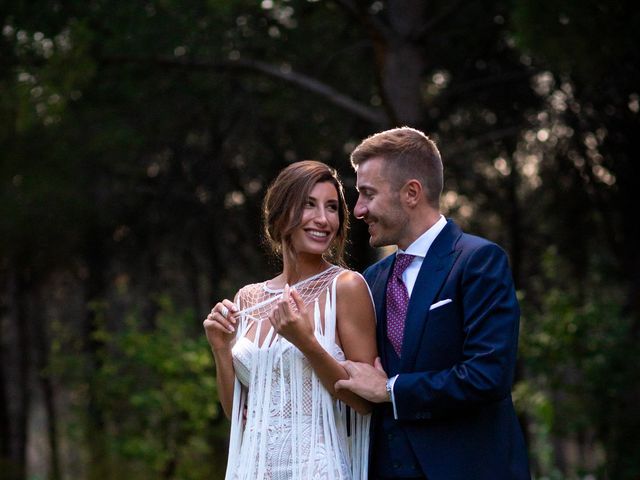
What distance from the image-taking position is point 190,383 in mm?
12023

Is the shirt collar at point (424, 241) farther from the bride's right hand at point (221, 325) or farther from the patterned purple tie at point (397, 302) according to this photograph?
the bride's right hand at point (221, 325)

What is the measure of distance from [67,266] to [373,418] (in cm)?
1167

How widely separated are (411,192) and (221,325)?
861 mm

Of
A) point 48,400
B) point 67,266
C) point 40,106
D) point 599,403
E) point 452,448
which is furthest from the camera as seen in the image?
point 48,400

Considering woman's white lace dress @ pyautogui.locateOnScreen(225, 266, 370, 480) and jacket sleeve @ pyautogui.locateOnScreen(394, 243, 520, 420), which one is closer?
jacket sleeve @ pyautogui.locateOnScreen(394, 243, 520, 420)

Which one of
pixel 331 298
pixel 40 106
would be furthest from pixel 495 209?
pixel 331 298

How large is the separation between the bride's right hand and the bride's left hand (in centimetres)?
32

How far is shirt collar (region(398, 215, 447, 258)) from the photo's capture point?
3.77 meters

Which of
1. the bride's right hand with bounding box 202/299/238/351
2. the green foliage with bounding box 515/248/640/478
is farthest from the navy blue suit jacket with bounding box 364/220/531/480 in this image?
the green foliage with bounding box 515/248/640/478

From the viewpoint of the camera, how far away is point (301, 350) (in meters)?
3.70

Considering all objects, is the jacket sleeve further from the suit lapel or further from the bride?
the bride

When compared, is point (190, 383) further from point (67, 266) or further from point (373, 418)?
point (373, 418)

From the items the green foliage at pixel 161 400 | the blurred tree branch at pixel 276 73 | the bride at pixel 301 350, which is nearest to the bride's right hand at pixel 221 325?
the bride at pixel 301 350

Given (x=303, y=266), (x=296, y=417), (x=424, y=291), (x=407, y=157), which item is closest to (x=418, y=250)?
(x=424, y=291)
